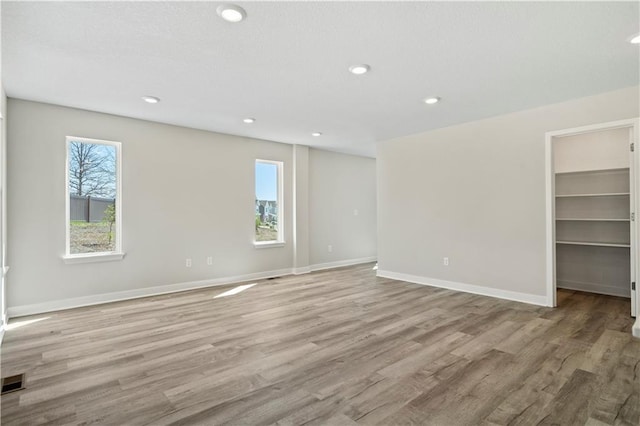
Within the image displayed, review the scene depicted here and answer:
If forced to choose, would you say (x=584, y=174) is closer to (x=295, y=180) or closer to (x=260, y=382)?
(x=295, y=180)

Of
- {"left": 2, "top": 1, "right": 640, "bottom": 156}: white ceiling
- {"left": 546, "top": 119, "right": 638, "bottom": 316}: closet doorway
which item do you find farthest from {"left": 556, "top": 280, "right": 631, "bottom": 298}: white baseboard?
{"left": 2, "top": 1, "right": 640, "bottom": 156}: white ceiling

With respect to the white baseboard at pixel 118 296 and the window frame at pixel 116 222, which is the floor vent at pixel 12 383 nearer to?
the white baseboard at pixel 118 296

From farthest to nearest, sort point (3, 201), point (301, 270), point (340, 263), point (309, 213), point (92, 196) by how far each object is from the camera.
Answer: point (340, 263), point (309, 213), point (301, 270), point (92, 196), point (3, 201)

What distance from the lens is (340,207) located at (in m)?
7.18

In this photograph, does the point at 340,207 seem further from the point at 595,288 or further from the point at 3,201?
the point at 3,201

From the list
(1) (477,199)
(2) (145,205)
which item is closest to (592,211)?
(1) (477,199)

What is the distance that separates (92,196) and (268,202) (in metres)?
2.72

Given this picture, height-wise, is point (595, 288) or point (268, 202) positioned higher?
point (268, 202)

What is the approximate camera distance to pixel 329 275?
5.98m

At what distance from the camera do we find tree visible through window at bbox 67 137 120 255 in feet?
13.4

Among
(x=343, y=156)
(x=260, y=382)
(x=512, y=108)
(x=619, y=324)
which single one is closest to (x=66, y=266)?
(x=260, y=382)

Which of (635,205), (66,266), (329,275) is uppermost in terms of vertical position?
(635,205)

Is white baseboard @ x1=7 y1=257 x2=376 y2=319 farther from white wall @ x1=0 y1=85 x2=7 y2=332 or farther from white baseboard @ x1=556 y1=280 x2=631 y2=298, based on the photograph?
white baseboard @ x1=556 y1=280 x2=631 y2=298

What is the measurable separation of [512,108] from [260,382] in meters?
4.13
